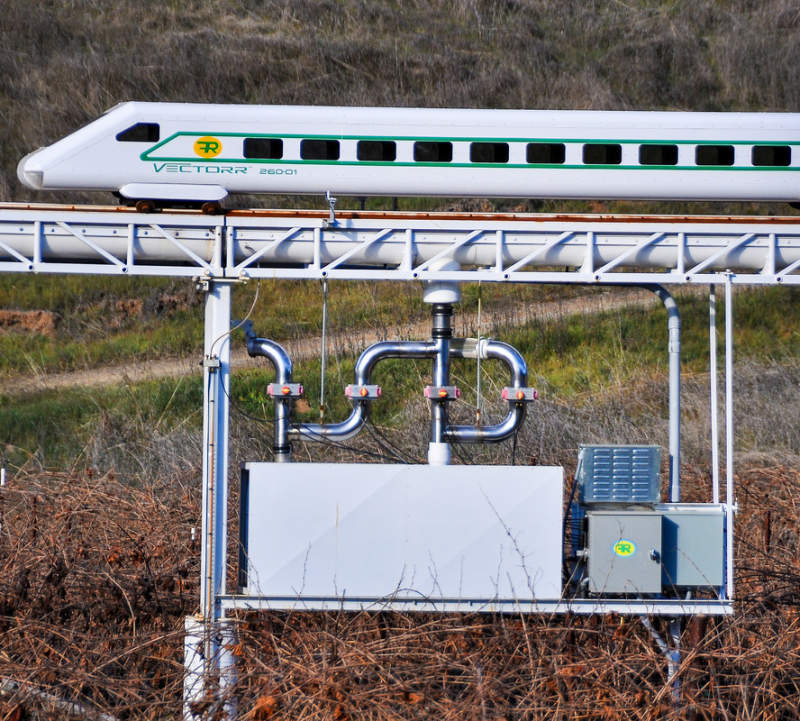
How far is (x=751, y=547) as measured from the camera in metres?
13.6

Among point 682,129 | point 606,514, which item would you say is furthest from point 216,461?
point 682,129

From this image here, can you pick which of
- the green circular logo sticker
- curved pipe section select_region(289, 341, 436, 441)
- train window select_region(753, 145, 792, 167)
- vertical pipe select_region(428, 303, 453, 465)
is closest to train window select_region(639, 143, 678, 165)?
train window select_region(753, 145, 792, 167)

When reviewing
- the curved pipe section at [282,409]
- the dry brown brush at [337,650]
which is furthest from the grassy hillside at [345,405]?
the curved pipe section at [282,409]

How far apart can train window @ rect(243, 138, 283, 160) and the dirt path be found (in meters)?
13.4

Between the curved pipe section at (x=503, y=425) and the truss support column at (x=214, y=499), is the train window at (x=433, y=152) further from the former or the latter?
the truss support column at (x=214, y=499)

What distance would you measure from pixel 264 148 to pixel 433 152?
1711 millimetres

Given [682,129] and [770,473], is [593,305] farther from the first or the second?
[682,129]

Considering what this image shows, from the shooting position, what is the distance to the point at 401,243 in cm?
1112

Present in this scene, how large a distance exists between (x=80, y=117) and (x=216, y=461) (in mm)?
30273

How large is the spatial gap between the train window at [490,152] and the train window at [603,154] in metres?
0.83

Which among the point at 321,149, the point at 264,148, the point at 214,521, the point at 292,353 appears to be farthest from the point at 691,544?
the point at 292,353

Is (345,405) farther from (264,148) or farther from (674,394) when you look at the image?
(674,394)

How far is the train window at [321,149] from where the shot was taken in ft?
39.4

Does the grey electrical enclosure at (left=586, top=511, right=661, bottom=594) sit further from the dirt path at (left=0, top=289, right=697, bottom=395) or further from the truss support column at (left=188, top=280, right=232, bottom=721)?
the dirt path at (left=0, top=289, right=697, bottom=395)
